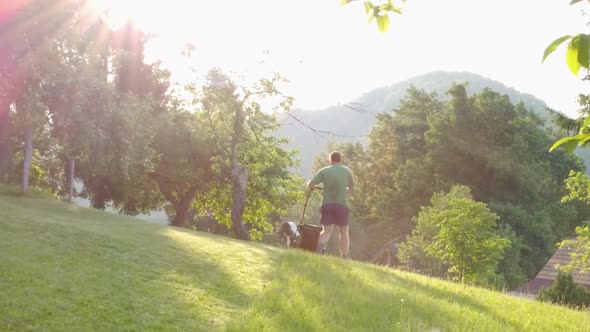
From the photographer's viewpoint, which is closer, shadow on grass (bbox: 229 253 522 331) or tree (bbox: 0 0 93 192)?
shadow on grass (bbox: 229 253 522 331)

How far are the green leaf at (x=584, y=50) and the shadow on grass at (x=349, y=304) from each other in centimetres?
480

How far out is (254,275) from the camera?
8594 millimetres

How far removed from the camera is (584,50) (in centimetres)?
182

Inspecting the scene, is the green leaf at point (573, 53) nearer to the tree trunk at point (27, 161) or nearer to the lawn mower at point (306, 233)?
the lawn mower at point (306, 233)

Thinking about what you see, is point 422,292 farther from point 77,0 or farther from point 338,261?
point 77,0

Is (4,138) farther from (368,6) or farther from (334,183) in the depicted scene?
(368,6)

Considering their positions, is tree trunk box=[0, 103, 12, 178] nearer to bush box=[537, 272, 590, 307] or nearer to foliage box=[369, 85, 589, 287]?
bush box=[537, 272, 590, 307]

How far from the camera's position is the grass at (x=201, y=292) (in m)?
5.84

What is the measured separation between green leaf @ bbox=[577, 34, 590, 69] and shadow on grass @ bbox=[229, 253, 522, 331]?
4796 mm

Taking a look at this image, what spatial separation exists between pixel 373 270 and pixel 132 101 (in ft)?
48.8

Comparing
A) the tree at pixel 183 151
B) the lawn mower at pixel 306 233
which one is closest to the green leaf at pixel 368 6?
the lawn mower at pixel 306 233

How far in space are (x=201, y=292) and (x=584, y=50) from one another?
596cm

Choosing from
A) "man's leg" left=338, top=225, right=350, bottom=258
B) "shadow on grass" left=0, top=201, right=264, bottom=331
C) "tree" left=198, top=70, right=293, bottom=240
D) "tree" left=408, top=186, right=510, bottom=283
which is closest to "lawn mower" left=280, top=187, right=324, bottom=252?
"man's leg" left=338, top=225, right=350, bottom=258

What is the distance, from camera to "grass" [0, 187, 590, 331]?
5.84 m
